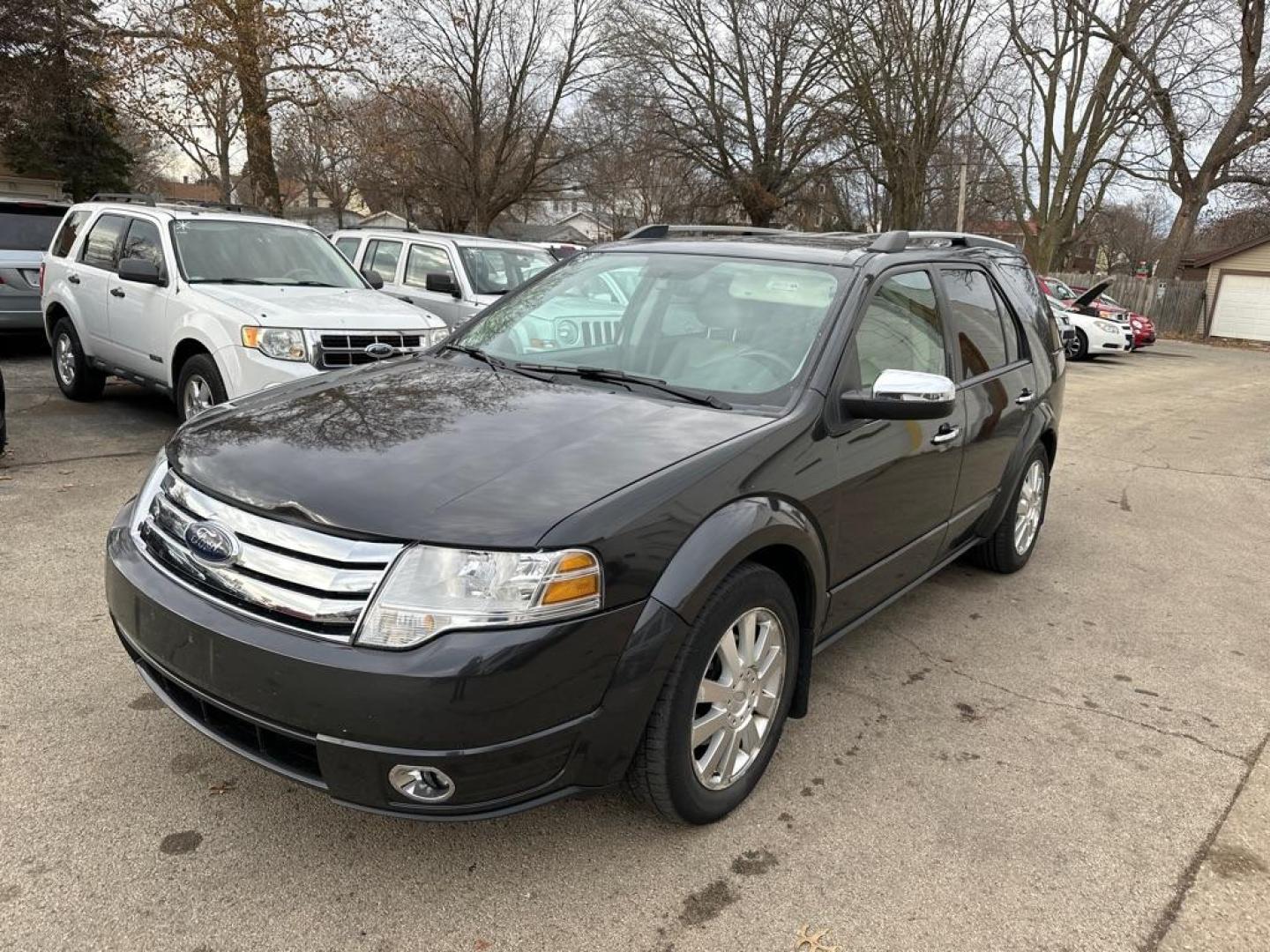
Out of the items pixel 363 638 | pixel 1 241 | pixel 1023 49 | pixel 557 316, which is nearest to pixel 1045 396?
pixel 557 316

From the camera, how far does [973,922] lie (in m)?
2.39

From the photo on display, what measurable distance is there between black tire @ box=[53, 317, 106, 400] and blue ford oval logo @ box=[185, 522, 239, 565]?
21.4ft

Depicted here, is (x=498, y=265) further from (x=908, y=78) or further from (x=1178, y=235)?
(x=1178, y=235)

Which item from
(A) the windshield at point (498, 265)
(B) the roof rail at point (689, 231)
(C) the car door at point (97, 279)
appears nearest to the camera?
(B) the roof rail at point (689, 231)

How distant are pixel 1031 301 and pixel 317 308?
462 centimetres

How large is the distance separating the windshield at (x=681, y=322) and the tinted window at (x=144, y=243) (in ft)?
13.9

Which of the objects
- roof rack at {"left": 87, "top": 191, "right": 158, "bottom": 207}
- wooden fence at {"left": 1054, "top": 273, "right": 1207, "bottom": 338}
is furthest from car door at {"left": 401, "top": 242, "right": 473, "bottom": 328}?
wooden fence at {"left": 1054, "top": 273, "right": 1207, "bottom": 338}

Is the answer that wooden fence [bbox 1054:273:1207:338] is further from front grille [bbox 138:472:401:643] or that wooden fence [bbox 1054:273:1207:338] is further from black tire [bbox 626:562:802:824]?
front grille [bbox 138:472:401:643]

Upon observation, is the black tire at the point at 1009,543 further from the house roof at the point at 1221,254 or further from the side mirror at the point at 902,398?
the house roof at the point at 1221,254

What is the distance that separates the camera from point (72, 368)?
8.05 m

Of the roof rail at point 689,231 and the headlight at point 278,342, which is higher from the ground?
the roof rail at point 689,231

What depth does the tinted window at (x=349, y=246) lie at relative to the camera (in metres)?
10.8

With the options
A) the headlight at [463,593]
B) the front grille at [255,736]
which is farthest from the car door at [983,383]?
the front grille at [255,736]

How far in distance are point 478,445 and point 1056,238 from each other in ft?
110
